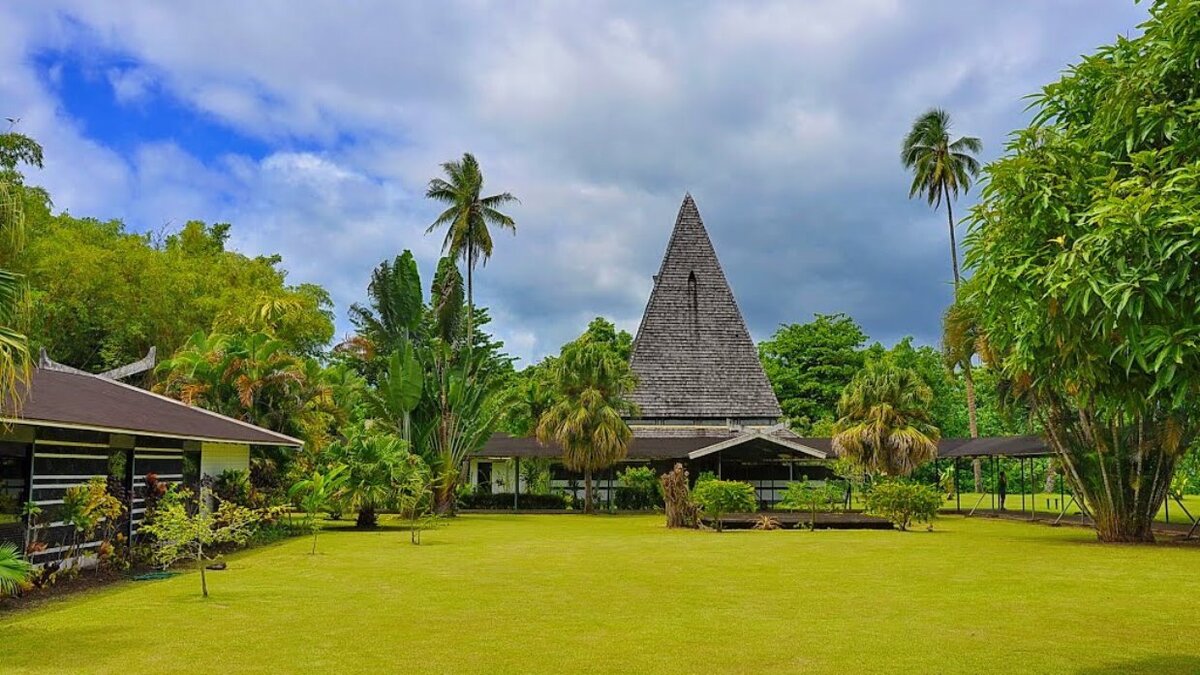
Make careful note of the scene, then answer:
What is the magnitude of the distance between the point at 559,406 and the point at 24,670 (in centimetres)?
2373

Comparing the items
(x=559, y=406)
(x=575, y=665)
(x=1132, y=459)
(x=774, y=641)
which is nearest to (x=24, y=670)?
(x=575, y=665)

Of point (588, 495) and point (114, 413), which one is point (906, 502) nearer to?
point (588, 495)

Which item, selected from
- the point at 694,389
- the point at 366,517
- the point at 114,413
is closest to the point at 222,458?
the point at 366,517

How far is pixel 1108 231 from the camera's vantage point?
17.4ft

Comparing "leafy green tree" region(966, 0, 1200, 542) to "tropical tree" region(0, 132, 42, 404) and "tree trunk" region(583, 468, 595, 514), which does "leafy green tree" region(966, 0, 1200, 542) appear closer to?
"tropical tree" region(0, 132, 42, 404)

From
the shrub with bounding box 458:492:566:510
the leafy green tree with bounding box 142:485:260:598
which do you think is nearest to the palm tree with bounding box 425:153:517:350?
the shrub with bounding box 458:492:566:510

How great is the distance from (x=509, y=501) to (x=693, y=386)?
29.5 ft

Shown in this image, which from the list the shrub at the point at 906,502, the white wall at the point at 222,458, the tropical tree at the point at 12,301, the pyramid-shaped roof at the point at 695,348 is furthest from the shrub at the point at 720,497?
the tropical tree at the point at 12,301

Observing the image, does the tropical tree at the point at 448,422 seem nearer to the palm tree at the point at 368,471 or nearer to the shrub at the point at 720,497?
the palm tree at the point at 368,471

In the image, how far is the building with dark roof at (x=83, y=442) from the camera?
11.1 metres

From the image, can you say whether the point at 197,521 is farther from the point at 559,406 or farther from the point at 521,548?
the point at 559,406

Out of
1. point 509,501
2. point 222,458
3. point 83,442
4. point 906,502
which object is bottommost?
point 509,501

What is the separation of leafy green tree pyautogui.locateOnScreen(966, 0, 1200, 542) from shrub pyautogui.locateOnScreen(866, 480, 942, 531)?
52.4 feet

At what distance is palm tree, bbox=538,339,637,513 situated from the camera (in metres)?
30.0
